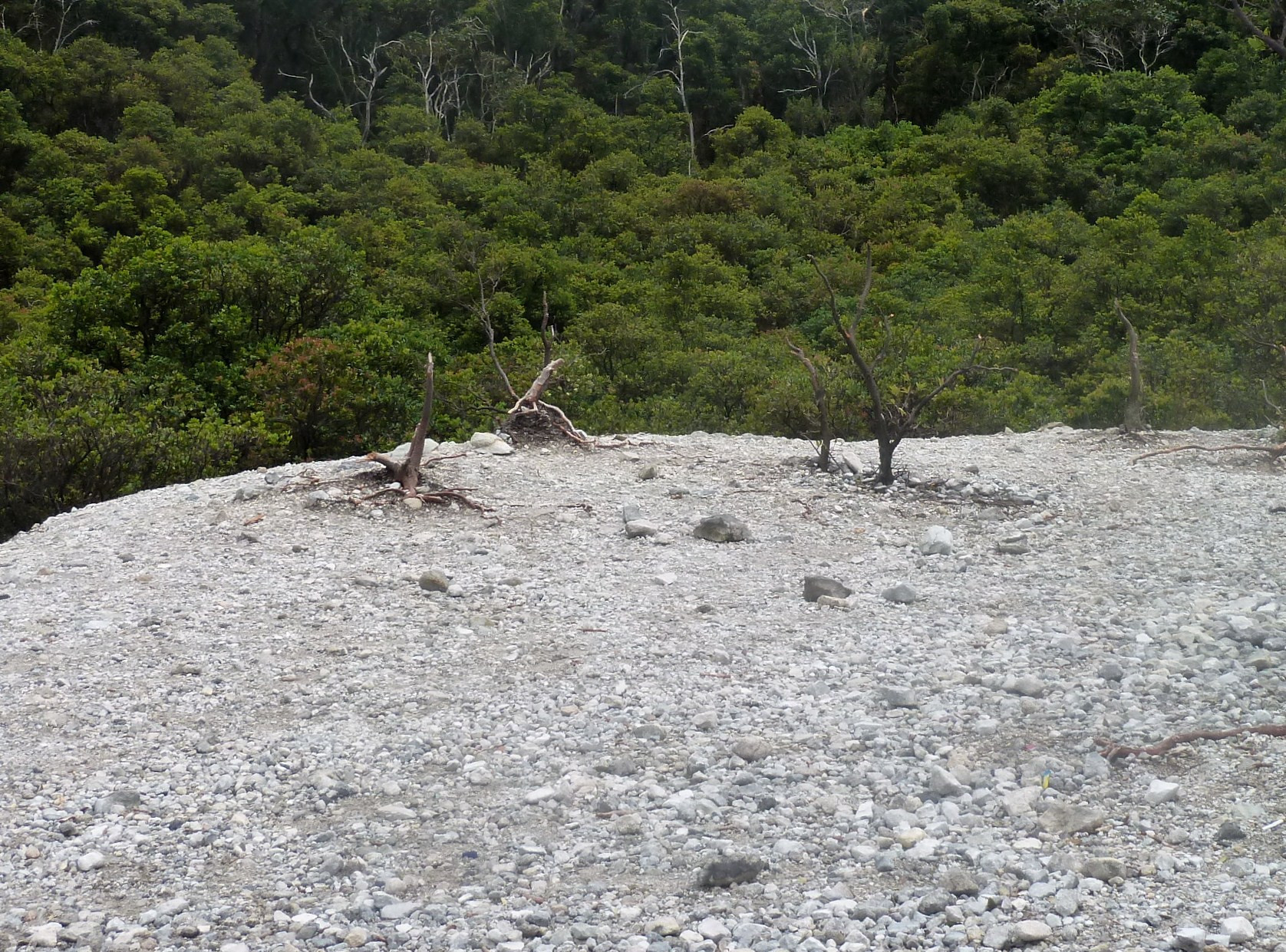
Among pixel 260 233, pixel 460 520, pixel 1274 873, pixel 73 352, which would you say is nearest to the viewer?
pixel 1274 873

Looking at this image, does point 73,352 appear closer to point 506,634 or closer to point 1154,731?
point 506,634

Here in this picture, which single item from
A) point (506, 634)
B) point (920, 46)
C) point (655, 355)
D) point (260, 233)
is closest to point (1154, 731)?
point (506, 634)

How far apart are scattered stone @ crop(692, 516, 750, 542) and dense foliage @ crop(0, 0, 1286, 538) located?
2583 millimetres

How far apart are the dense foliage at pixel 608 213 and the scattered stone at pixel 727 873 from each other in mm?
3846

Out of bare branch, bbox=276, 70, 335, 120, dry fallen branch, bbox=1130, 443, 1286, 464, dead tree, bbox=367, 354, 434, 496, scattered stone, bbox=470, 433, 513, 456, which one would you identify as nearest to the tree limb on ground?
dead tree, bbox=367, 354, 434, 496

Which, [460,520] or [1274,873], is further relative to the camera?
[460,520]

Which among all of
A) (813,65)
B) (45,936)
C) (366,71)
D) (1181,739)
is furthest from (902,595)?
(366,71)

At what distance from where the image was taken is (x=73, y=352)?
14328mm

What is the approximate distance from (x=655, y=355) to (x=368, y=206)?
15.8m

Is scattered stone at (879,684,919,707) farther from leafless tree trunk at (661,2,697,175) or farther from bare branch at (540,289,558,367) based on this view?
leafless tree trunk at (661,2,697,175)

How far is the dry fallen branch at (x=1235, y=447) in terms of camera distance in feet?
27.5

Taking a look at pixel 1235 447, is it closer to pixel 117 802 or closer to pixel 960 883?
pixel 960 883

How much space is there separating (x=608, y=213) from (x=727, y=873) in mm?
29765

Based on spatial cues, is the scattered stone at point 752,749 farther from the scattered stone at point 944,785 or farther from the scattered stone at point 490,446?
the scattered stone at point 490,446
